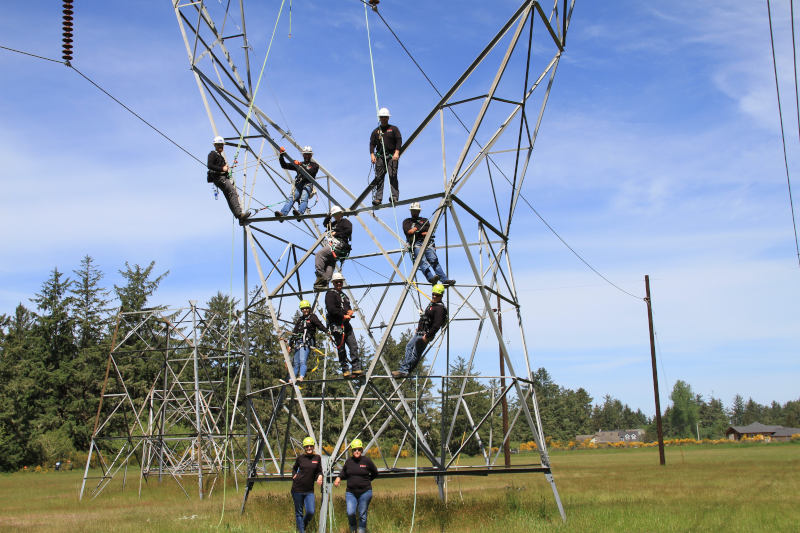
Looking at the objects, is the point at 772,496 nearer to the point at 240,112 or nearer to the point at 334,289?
the point at 334,289

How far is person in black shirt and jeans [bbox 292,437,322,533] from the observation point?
43.4 ft

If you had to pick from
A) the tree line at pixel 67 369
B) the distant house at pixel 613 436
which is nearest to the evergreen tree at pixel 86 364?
the tree line at pixel 67 369

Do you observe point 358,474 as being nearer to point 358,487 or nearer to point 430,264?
point 358,487

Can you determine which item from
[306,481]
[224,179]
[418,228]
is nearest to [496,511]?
[306,481]

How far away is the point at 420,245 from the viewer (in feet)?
50.0

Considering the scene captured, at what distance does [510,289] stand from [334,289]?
3.87 meters

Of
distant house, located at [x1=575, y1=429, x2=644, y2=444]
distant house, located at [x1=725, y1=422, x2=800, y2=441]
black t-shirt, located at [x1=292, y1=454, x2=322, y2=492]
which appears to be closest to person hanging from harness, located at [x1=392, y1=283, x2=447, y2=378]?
black t-shirt, located at [x1=292, y1=454, x2=322, y2=492]

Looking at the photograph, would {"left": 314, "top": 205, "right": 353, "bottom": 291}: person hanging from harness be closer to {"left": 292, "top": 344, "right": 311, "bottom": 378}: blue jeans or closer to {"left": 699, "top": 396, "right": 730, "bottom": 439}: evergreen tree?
{"left": 292, "top": 344, "right": 311, "bottom": 378}: blue jeans

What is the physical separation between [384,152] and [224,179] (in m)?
3.36

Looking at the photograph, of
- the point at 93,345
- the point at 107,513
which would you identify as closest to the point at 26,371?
the point at 93,345

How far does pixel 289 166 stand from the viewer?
648 inches

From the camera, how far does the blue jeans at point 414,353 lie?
47.4 ft

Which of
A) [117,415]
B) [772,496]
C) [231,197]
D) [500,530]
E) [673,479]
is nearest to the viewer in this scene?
[500,530]

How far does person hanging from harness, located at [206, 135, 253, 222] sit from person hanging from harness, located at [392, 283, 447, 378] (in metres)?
4.35
